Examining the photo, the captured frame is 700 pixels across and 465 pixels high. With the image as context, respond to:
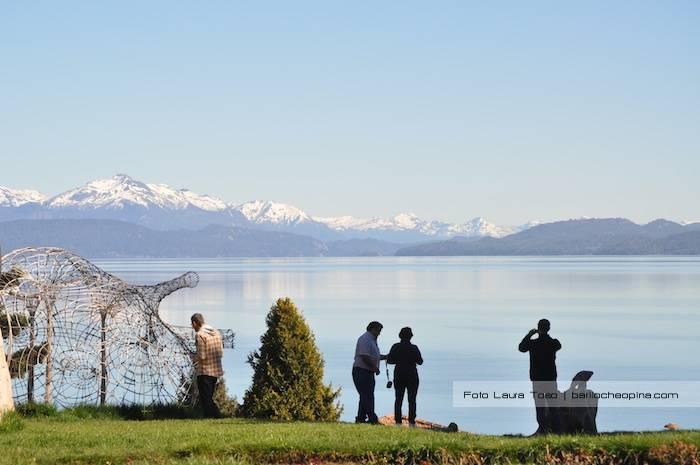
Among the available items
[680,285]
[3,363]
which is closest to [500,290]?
[680,285]

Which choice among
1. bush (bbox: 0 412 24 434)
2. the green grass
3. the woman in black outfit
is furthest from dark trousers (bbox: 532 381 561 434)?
bush (bbox: 0 412 24 434)

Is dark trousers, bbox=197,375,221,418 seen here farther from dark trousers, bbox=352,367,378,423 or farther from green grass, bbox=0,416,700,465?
green grass, bbox=0,416,700,465

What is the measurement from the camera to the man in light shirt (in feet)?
63.8

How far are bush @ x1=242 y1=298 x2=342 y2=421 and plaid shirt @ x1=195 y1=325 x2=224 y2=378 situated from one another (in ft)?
4.13

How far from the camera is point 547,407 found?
16969 millimetres

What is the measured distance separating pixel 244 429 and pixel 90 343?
8.23 m

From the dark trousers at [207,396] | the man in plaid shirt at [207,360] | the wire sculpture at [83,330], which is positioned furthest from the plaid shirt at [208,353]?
the wire sculpture at [83,330]

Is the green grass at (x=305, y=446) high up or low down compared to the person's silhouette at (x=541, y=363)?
down

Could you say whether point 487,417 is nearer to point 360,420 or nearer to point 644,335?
point 360,420

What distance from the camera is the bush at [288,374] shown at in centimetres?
2178

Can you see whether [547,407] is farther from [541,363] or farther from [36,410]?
[36,410]

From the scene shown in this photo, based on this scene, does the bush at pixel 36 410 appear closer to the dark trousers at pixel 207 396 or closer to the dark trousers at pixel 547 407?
the dark trousers at pixel 207 396

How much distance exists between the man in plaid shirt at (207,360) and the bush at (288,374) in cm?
112

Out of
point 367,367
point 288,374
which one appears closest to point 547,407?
point 367,367
